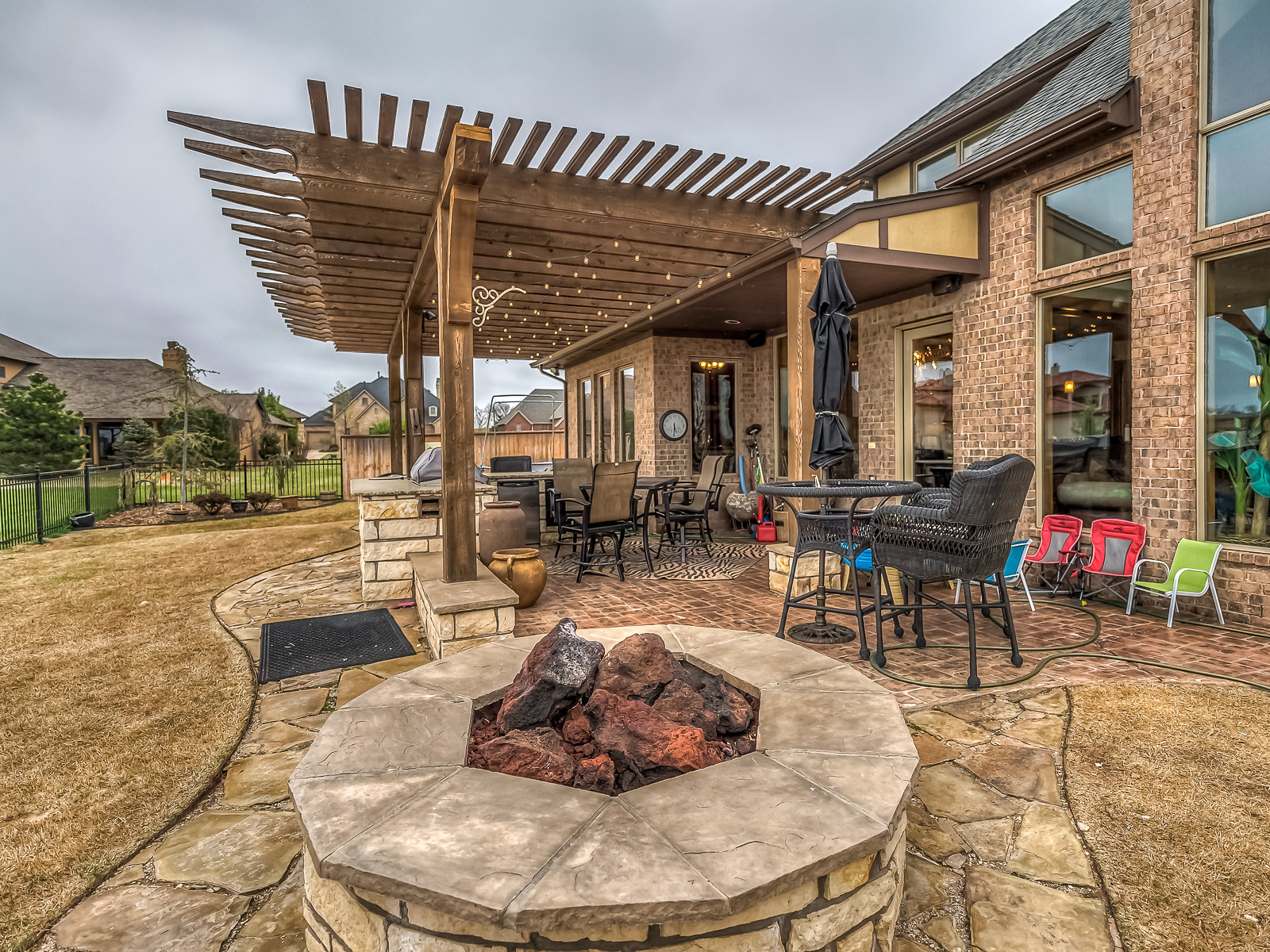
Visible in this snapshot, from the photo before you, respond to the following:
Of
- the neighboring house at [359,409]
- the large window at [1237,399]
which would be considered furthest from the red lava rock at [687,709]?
the neighboring house at [359,409]

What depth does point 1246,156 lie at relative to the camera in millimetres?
3717

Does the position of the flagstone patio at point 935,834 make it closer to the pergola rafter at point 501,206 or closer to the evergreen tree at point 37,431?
the pergola rafter at point 501,206

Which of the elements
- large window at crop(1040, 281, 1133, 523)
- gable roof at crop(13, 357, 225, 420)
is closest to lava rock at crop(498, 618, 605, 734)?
large window at crop(1040, 281, 1133, 523)

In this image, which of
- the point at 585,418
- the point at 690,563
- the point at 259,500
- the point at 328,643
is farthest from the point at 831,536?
the point at 259,500

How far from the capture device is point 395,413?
27.3ft

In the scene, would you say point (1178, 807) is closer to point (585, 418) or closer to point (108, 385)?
point (585, 418)

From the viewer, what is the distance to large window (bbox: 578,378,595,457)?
11977 millimetres

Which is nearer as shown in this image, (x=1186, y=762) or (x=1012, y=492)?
(x=1186, y=762)

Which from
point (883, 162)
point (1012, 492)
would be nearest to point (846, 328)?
point (1012, 492)

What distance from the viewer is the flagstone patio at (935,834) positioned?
1.41 m

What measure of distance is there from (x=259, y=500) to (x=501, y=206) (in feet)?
31.4

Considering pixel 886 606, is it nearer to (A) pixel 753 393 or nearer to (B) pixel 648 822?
(B) pixel 648 822

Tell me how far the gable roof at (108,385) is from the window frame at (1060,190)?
26.5m

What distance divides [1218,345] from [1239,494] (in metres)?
0.97
